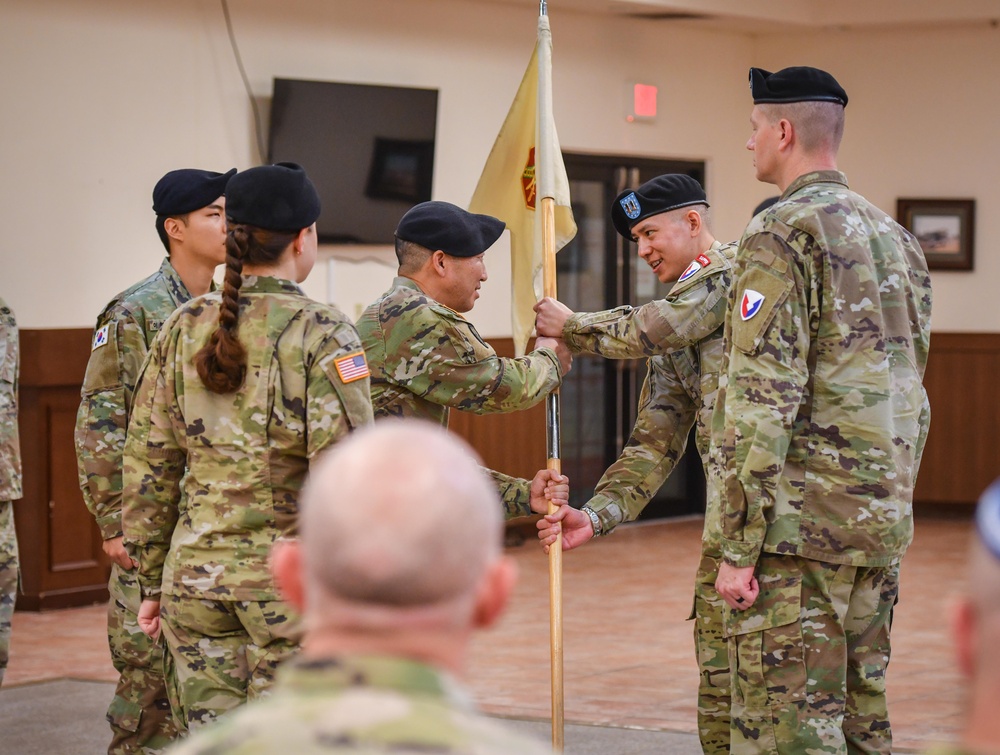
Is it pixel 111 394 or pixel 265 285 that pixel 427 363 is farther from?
pixel 111 394

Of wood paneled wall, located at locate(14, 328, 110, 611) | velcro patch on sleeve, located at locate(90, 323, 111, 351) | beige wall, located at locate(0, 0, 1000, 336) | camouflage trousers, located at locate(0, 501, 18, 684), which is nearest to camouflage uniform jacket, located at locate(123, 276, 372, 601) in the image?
velcro patch on sleeve, located at locate(90, 323, 111, 351)

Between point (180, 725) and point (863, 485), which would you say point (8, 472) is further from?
point (863, 485)

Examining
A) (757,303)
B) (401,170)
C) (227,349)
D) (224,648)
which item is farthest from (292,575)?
(401,170)

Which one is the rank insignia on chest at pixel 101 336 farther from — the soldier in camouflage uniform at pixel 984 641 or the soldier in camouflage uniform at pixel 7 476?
the soldier in camouflage uniform at pixel 984 641

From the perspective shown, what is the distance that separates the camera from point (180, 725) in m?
2.81

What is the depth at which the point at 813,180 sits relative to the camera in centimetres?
301

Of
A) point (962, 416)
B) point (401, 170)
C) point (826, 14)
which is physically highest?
point (826, 14)

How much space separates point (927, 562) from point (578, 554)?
206 centimetres

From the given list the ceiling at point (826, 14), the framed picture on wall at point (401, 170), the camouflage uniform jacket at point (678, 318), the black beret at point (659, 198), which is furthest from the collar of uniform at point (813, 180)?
the ceiling at point (826, 14)

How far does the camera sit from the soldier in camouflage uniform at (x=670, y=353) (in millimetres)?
3600

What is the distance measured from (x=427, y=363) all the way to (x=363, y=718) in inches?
89.3

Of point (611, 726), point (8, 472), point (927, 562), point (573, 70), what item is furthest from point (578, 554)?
point (8, 472)

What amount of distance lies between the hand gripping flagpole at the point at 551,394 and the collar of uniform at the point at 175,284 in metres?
0.99

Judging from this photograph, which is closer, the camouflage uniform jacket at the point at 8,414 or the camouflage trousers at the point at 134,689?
the camouflage trousers at the point at 134,689
